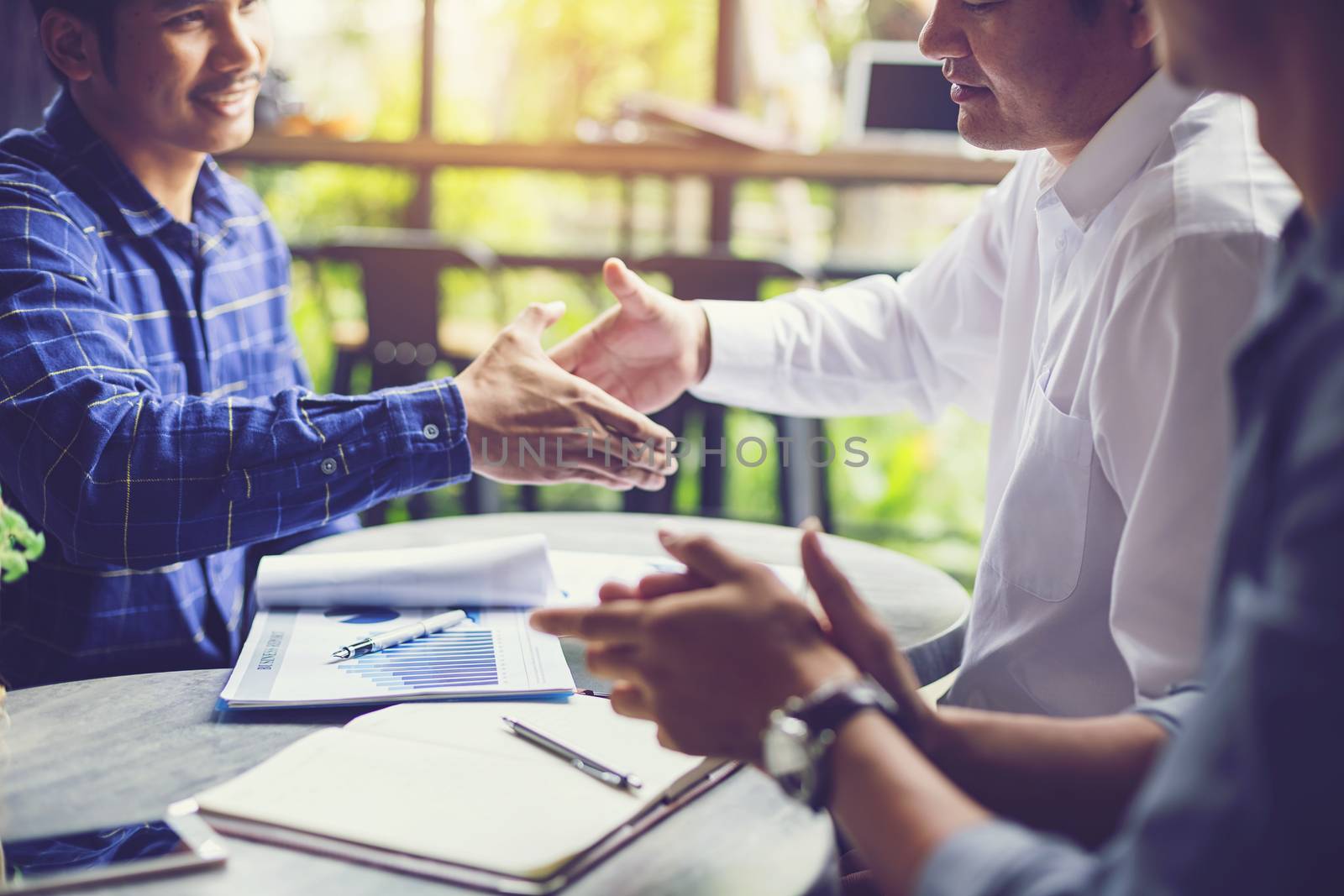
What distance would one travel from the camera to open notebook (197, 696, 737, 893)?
0.68 metres

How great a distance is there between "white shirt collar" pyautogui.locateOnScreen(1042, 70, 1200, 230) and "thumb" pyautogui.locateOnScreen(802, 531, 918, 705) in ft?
1.85

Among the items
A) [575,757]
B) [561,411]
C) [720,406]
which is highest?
[561,411]

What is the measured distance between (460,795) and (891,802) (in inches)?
11.1

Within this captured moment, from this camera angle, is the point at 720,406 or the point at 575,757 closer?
the point at 575,757

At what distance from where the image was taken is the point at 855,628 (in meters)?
0.76

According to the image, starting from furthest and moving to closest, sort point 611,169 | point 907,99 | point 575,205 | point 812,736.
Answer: point 575,205, point 611,169, point 907,99, point 812,736

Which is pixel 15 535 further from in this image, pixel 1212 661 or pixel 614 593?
pixel 1212 661

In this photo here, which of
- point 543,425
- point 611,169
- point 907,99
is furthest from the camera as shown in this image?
point 611,169

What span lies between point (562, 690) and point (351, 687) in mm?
170

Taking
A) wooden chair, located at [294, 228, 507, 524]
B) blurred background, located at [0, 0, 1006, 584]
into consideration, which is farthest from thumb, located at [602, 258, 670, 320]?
blurred background, located at [0, 0, 1006, 584]

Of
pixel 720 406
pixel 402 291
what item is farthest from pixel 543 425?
pixel 402 291

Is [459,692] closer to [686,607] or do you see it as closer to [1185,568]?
[686,607]

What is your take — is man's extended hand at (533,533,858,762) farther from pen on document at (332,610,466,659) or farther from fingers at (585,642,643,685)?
pen on document at (332,610,466,659)

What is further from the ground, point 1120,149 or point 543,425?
point 1120,149
